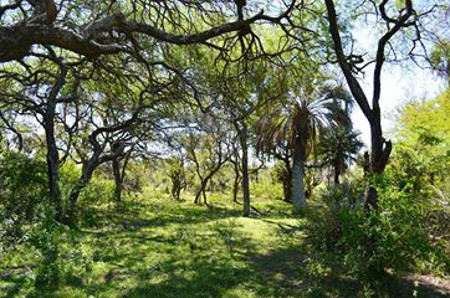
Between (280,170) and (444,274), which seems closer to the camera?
(444,274)

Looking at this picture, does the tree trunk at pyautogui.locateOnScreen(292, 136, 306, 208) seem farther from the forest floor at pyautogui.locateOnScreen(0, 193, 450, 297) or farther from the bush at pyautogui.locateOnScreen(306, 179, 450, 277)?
the bush at pyautogui.locateOnScreen(306, 179, 450, 277)

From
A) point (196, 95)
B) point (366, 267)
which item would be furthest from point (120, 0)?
point (366, 267)

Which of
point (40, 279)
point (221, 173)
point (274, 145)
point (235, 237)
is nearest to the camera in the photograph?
point (40, 279)

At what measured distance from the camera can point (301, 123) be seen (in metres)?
16.9

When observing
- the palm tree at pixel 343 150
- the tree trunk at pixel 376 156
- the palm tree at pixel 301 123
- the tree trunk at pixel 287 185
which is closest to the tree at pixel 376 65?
the tree trunk at pixel 376 156

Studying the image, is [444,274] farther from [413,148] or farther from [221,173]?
[221,173]

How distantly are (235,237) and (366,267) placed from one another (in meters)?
4.62

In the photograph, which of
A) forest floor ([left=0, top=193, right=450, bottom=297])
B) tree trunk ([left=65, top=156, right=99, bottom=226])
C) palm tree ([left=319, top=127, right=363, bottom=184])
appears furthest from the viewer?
palm tree ([left=319, top=127, right=363, bottom=184])

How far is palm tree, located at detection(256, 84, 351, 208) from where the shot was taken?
16.8 metres

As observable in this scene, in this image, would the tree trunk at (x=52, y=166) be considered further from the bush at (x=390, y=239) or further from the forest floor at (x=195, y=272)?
the bush at (x=390, y=239)

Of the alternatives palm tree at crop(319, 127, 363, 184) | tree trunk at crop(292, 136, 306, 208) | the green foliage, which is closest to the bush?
the green foliage

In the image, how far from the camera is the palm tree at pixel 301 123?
16766 mm

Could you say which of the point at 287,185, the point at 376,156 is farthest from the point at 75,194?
Answer: the point at 287,185

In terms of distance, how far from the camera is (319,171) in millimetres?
26312
